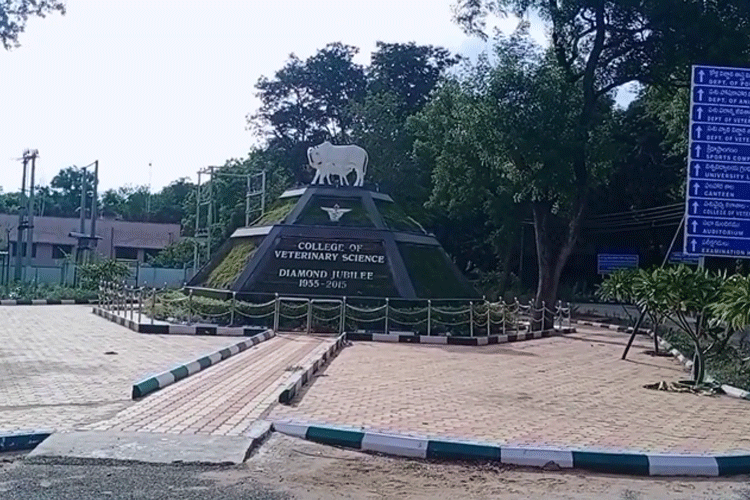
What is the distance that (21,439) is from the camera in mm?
6469

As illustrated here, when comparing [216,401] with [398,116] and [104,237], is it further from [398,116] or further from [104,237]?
[104,237]

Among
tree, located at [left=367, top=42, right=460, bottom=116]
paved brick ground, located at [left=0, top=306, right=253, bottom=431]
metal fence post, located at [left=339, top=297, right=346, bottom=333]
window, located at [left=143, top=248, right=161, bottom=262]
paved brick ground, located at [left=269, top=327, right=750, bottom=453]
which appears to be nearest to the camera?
paved brick ground, located at [left=269, top=327, right=750, bottom=453]

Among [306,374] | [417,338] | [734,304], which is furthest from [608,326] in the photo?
[306,374]

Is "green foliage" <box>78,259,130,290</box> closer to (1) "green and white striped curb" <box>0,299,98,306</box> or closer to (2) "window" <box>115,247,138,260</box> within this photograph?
(1) "green and white striped curb" <box>0,299,98,306</box>

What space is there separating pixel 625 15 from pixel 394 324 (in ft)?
36.5

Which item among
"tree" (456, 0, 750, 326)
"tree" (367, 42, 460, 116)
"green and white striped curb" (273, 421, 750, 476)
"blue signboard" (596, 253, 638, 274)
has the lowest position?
"green and white striped curb" (273, 421, 750, 476)

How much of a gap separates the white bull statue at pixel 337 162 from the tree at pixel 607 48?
201 inches

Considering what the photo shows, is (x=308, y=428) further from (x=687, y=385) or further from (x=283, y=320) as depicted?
(x=283, y=320)

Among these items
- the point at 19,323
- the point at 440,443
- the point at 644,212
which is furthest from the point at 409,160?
the point at 440,443

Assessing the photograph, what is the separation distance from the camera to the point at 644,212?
1375 inches

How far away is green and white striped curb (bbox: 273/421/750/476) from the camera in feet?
20.9

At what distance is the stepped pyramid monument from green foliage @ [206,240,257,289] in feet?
0.12

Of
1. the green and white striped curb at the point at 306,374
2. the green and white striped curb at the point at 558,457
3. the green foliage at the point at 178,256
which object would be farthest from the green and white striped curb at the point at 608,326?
the green foliage at the point at 178,256

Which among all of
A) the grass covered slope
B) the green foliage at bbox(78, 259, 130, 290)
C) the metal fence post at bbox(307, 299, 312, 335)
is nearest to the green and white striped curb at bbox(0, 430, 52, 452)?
the metal fence post at bbox(307, 299, 312, 335)
